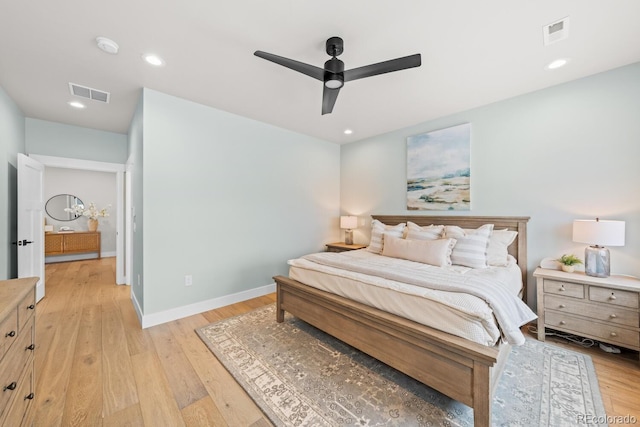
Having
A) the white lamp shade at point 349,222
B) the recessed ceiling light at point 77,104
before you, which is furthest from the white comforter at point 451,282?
the recessed ceiling light at point 77,104

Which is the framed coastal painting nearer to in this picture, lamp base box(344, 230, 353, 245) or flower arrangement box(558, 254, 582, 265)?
flower arrangement box(558, 254, 582, 265)

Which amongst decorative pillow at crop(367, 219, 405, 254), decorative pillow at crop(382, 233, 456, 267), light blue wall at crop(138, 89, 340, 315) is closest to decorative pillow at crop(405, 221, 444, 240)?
decorative pillow at crop(367, 219, 405, 254)

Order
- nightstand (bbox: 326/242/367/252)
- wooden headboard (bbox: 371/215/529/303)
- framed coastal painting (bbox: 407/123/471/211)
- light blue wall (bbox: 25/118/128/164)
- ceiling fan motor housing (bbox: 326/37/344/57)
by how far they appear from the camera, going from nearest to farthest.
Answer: ceiling fan motor housing (bbox: 326/37/344/57) < wooden headboard (bbox: 371/215/529/303) < framed coastal painting (bbox: 407/123/471/211) < light blue wall (bbox: 25/118/128/164) < nightstand (bbox: 326/242/367/252)

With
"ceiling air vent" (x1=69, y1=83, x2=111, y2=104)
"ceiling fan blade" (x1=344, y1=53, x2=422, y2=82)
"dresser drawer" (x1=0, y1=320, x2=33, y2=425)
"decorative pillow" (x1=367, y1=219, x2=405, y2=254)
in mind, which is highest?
"ceiling air vent" (x1=69, y1=83, x2=111, y2=104)

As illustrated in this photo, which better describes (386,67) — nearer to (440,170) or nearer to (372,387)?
(440,170)

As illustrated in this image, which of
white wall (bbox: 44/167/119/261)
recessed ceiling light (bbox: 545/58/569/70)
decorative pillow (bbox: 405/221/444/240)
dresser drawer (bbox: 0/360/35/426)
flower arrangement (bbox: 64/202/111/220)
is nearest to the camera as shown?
dresser drawer (bbox: 0/360/35/426)

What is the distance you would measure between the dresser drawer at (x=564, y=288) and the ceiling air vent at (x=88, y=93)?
Result: 509cm

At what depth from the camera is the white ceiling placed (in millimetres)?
1700

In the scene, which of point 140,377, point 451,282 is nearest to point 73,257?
point 140,377

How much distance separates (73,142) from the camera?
3945 mm

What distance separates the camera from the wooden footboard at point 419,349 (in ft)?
4.64

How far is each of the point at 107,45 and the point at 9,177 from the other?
253 cm

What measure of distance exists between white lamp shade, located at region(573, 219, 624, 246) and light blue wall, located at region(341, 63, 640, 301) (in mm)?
385

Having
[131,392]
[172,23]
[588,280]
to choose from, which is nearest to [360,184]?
[588,280]
